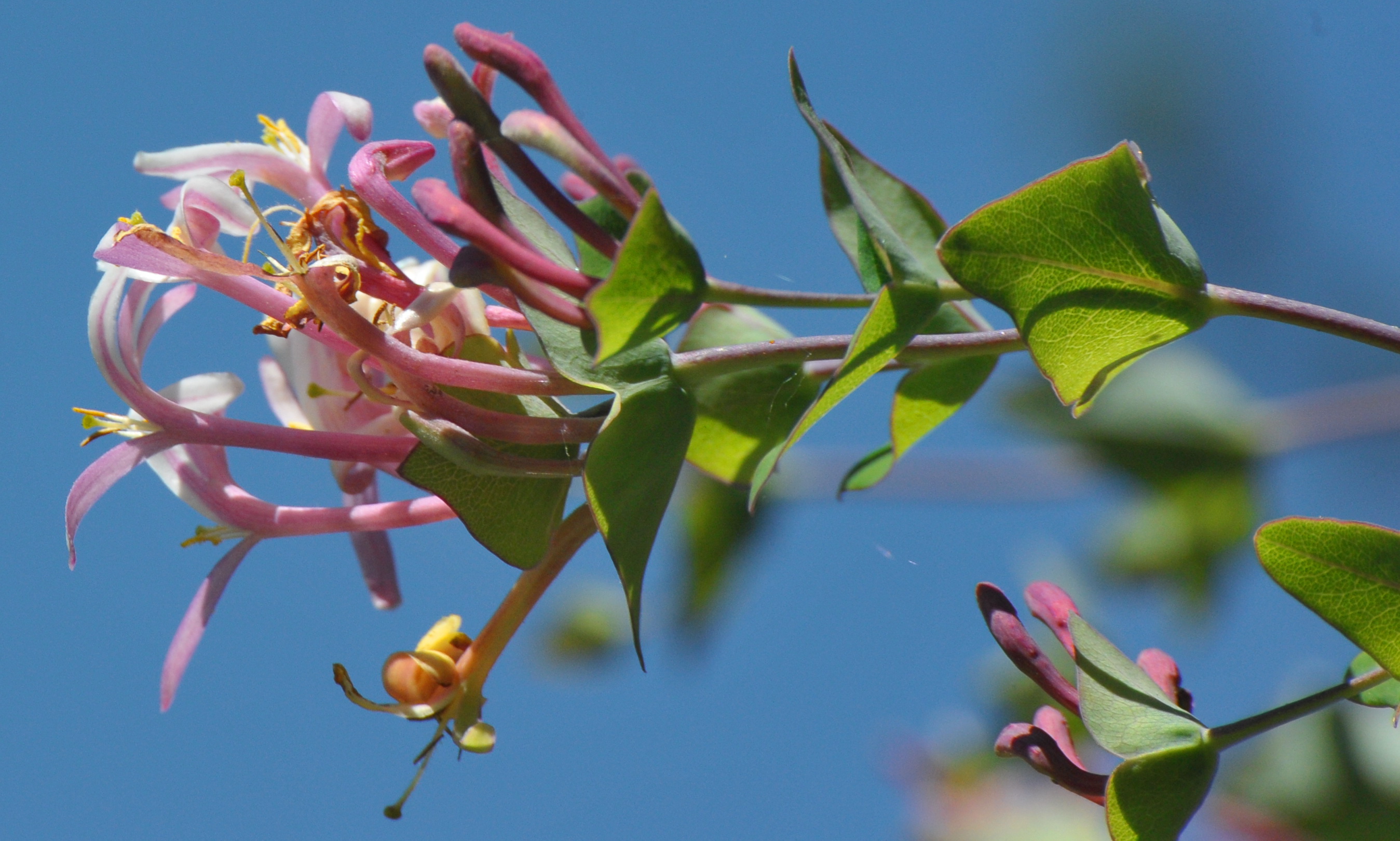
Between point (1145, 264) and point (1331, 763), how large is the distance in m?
0.90

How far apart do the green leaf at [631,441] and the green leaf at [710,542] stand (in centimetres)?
137

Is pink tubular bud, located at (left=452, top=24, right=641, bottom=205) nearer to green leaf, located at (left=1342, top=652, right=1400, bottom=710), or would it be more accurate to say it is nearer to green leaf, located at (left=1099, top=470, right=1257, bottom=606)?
green leaf, located at (left=1342, top=652, right=1400, bottom=710)

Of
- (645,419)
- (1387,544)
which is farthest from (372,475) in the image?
(1387,544)

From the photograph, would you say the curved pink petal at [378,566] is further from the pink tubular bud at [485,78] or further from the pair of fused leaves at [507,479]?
the pink tubular bud at [485,78]

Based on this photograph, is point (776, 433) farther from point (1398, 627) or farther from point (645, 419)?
point (1398, 627)

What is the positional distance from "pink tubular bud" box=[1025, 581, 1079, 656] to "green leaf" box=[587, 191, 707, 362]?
35cm

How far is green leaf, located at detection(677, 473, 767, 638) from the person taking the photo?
7.34 feet

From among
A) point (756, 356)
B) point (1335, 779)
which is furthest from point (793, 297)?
point (1335, 779)

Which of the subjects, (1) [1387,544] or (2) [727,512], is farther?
(2) [727,512]

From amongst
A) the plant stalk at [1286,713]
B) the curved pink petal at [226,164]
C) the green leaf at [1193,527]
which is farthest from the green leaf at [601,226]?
the green leaf at [1193,527]

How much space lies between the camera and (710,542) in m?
2.26

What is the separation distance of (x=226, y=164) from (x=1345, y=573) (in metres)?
0.84

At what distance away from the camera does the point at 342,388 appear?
0.91 metres

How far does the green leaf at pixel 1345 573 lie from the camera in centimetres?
77
